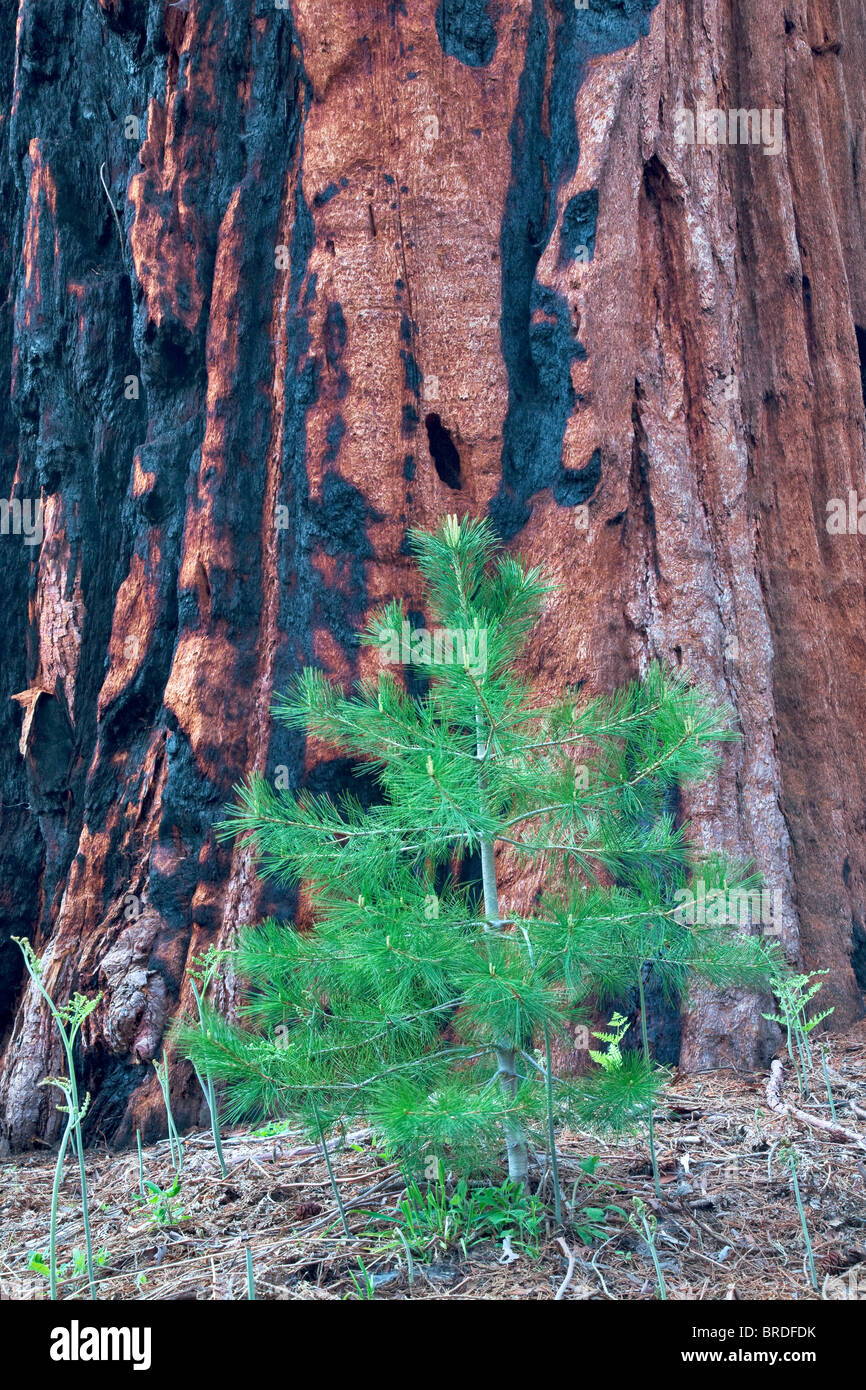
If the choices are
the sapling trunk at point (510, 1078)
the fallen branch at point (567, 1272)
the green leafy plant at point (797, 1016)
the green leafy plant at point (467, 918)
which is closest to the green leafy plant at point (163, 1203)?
the green leafy plant at point (467, 918)

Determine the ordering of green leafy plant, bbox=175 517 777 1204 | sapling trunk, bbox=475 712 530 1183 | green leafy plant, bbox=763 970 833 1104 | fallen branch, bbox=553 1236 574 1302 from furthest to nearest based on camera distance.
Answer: green leafy plant, bbox=763 970 833 1104 < sapling trunk, bbox=475 712 530 1183 < green leafy plant, bbox=175 517 777 1204 < fallen branch, bbox=553 1236 574 1302

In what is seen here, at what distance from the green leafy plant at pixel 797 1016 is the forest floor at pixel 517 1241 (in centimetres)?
9

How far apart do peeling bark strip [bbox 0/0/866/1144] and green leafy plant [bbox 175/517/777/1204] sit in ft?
3.31

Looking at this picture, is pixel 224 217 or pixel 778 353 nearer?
pixel 224 217

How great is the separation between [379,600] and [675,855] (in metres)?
1.56

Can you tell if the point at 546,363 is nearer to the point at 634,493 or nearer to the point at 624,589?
the point at 634,493

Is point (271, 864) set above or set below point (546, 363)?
below

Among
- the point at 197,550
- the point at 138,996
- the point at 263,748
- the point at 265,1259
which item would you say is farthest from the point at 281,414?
the point at 265,1259

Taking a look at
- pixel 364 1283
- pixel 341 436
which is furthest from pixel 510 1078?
pixel 341 436

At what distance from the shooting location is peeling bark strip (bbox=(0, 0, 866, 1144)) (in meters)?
3.45

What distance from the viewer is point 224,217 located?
3.80 m

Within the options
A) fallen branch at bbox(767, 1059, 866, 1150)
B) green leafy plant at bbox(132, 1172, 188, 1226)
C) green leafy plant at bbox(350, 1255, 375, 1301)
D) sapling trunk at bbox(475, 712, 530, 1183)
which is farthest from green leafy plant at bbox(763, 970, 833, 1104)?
green leafy plant at bbox(132, 1172, 188, 1226)

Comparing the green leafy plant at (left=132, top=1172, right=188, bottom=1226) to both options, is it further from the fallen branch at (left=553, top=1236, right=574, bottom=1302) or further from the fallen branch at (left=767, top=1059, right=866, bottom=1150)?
the fallen branch at (left=767, top=1059, right=866, bottom=1150)

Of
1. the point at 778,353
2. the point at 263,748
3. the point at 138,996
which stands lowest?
the point at 138,996
